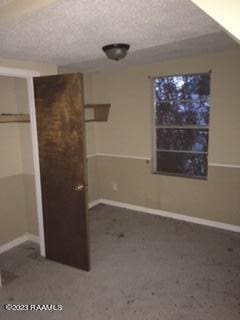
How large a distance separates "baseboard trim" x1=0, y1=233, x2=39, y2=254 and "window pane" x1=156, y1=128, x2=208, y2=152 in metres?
2.21

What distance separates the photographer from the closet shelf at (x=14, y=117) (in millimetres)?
3059

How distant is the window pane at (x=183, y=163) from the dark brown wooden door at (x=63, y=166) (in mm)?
1856

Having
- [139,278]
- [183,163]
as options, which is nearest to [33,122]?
[139,278]

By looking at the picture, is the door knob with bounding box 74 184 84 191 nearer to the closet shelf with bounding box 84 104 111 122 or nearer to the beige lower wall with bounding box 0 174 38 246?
the beige lower wall with bounding box 0 174 38 246

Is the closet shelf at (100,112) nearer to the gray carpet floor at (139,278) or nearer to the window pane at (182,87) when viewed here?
the window pane at (182,87)

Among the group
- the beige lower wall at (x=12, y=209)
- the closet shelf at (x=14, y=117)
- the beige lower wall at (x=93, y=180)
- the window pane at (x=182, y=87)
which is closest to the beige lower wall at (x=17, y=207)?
the beige lower wall at (x=12, y=209)

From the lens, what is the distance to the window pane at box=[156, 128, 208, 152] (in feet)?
12.4

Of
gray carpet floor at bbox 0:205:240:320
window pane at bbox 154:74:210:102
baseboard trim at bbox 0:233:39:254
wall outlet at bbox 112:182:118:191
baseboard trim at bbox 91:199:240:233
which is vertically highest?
window pane at bbox 154:74:210:102

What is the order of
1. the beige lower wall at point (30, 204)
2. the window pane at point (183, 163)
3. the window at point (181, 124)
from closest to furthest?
the beige lower wall at point (30, 204) → the window at point (181, 124) → the window pane at point (183, 163)

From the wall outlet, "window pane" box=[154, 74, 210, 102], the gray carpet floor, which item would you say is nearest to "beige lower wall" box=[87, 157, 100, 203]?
the wall outlet

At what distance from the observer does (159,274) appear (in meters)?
2.75

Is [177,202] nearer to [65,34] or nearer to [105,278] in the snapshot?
[105,278]

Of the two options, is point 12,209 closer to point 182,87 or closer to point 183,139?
point 183,139

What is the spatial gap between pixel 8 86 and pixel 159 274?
2.71 m
